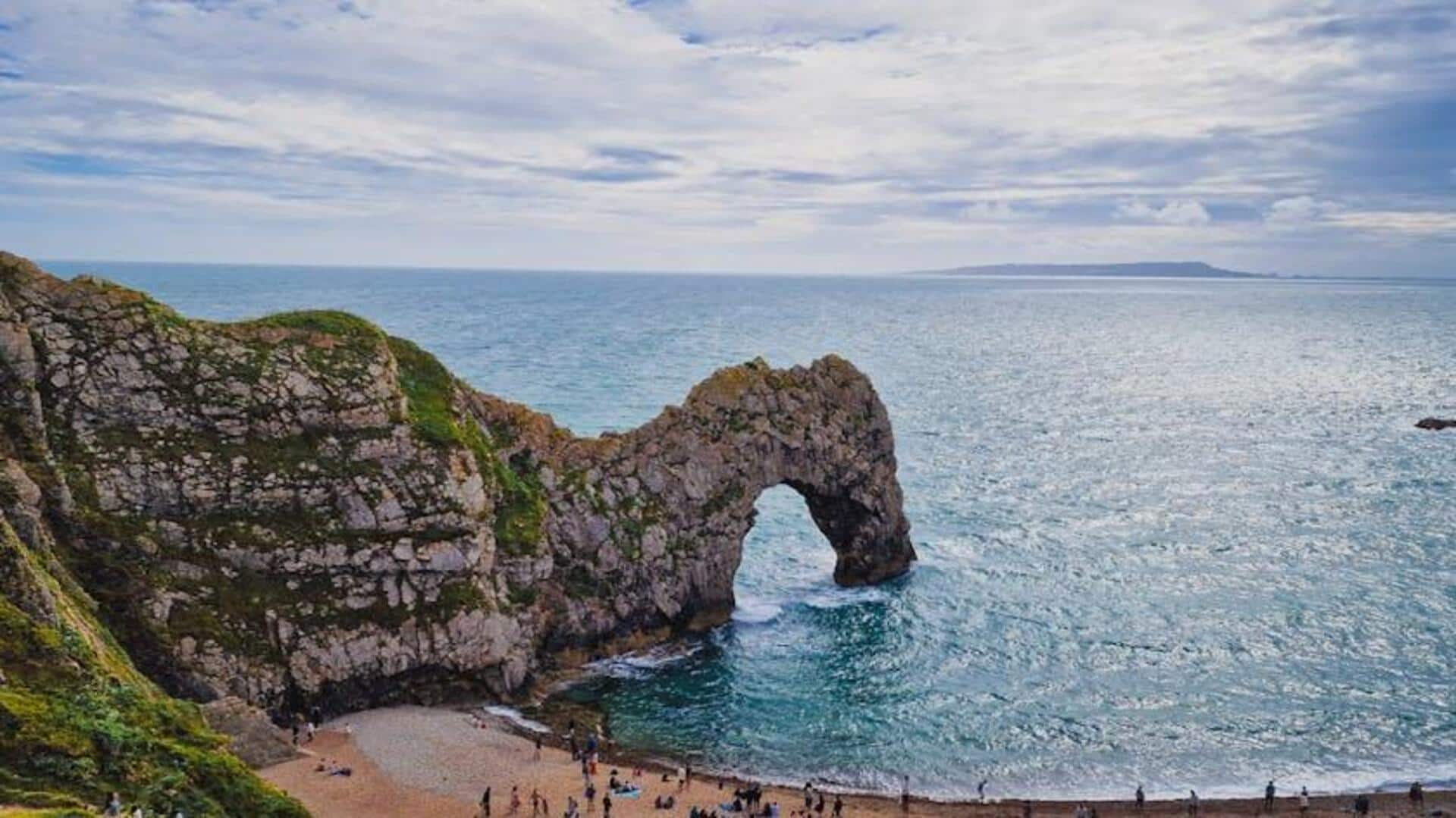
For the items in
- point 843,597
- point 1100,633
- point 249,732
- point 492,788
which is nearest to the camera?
point 249,732

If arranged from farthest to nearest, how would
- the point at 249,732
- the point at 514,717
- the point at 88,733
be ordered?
1. the point at 514,717
2. the point at 249,732
3. the point at 88,733

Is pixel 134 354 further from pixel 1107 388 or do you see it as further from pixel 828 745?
pixel 1107 388

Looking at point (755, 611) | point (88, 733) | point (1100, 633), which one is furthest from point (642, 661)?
point (88, 733)

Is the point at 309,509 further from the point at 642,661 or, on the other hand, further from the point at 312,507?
the point at 642,661

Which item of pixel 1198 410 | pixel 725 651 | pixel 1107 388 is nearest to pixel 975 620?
pixel 725 651

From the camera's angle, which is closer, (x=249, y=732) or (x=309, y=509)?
(x=249, y=732)

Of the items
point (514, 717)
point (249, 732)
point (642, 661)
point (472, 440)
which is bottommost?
point (514, 717)

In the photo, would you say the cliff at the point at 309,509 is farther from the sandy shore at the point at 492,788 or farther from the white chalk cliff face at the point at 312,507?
the sandy shore at the point at 492,788
